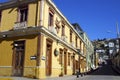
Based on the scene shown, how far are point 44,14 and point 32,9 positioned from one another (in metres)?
1.33

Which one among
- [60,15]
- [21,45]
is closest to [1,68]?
[21,45]

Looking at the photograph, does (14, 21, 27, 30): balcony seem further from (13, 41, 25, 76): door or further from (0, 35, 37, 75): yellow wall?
(13, 41, 25, 76): door

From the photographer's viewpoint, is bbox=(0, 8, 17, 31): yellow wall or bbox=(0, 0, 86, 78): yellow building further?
bbox=(0, 8, 17, 31): yellow wall

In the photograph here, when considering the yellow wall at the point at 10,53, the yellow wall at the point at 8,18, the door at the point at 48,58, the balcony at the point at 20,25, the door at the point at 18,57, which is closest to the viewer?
the yellow wall at the point at 10,53

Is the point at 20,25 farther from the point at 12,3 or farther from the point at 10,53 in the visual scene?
the point at 10,53

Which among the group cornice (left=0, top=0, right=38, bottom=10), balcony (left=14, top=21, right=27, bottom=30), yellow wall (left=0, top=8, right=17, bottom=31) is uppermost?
cornice (left=0, top=0, right=38, bottom=10)

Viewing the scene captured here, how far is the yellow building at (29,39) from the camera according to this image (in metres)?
20.2

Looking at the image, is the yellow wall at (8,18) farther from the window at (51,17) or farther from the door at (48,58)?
the door at (48,58)

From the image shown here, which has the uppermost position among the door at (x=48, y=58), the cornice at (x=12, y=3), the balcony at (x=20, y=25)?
the cornice at (x=12, y=3)

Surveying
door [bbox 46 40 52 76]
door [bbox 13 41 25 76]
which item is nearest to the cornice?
door [bbox 13 41 25 76]

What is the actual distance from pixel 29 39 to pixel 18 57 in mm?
2192

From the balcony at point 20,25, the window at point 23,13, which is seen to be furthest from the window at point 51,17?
the balcony at point 20,25

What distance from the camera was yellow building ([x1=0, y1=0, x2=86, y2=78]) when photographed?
20188 millimetres

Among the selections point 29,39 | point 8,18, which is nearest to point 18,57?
point 29,39
